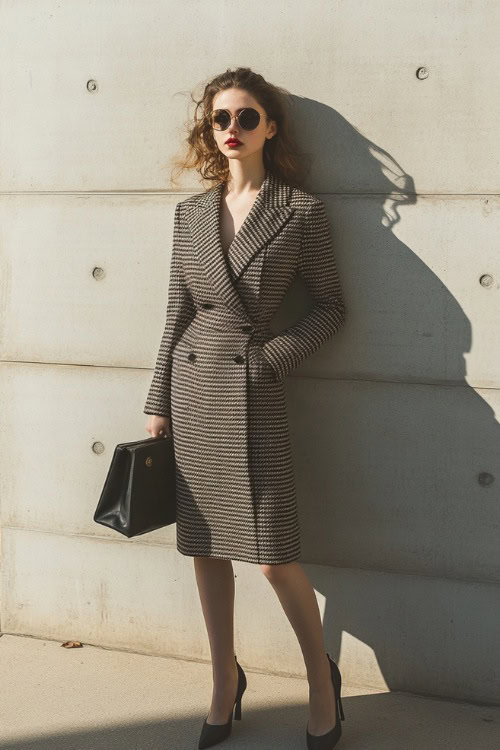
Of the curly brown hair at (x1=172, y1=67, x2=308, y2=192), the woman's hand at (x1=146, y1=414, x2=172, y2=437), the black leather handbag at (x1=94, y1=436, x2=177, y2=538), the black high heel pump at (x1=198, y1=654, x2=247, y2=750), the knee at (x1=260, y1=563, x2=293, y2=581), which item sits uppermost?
the curly brown hair at (x1=172, y1=67, x2=308, y2=192)

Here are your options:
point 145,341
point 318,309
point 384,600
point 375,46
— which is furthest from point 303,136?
point 384,600

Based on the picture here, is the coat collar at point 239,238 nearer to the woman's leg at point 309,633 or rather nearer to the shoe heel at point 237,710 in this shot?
the woman's leg at point 309,633

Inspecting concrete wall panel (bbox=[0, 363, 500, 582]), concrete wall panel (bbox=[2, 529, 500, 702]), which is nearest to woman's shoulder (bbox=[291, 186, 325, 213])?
concrete wall panel (bbox=[0, 363, 500, 582])

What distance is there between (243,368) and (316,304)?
40cm

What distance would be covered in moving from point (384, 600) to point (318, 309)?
1.13 m

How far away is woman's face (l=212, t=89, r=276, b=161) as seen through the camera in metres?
3.41

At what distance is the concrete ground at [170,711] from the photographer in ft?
11.2

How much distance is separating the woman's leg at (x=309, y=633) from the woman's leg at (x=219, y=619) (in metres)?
0.22

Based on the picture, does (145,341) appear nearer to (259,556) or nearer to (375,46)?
(259,556)

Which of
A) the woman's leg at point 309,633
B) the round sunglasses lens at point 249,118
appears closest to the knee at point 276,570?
the woman's leg at point 309,633

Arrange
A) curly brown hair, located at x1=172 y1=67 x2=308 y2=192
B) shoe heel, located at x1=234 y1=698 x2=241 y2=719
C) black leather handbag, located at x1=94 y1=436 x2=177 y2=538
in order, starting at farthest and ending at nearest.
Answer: shoe heel, located at x1=234 y1=698 x2=241 y2=719 < curly brown hair, located at x1=172 y1=67 x2=308 y2=192 < black leather handbag, located at x1=94 y1=436 x2=177 y2=538

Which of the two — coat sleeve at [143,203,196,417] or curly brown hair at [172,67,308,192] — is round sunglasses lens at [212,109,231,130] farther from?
coat sleeve at [143,203,196,417]

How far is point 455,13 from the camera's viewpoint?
3.44 m

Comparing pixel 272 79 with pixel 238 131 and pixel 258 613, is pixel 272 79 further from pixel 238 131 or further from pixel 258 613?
pixel 258 613
